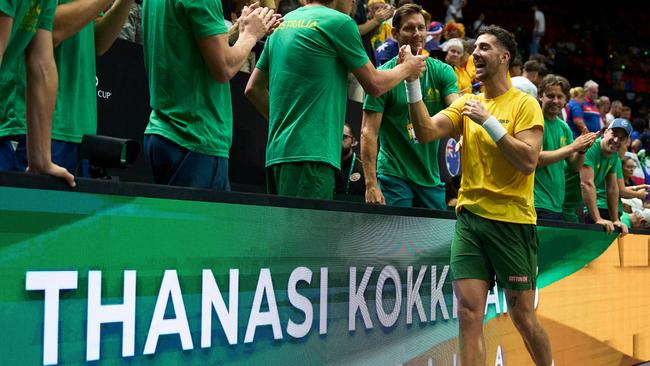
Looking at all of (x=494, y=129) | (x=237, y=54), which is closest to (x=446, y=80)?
(x=494, y=129)

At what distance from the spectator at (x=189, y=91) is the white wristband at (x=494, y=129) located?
136cm

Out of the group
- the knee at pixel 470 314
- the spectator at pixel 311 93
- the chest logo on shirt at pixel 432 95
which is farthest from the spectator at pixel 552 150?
the spectator at pixel 311 93

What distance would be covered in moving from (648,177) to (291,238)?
12.5 meters

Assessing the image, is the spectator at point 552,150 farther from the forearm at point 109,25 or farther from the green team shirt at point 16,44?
the green team shirt at point 16,44

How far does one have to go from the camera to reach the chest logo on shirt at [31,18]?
2.62 m

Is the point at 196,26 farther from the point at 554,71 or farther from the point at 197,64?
the point at 554,71

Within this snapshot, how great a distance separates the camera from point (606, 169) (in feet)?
25.1

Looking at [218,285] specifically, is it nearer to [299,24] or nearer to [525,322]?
[299,24]

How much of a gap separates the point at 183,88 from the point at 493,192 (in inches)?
70.8

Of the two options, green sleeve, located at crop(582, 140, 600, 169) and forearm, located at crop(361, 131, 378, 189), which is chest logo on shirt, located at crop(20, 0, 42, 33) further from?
green sleeve, located at crop(582, 140, 600, 169)

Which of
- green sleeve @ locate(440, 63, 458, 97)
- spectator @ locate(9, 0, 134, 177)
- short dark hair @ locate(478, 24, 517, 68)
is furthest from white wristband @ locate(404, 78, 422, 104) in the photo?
spectator @ locate(9, 0, 134, 177)

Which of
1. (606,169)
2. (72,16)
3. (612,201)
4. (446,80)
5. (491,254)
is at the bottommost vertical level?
(491,254)

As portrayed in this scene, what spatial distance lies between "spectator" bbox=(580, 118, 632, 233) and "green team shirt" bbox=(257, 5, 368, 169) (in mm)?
3653

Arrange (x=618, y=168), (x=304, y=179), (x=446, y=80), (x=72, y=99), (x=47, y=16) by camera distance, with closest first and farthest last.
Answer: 1. (x=47, y=16)
2. (x=72, y=99)
3. (x=304, y=179)
4. (x=446, y=80)
5. (x=618, y=168)
